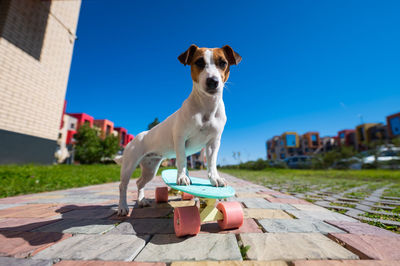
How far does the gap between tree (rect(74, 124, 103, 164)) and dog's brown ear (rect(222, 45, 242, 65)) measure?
20297mm

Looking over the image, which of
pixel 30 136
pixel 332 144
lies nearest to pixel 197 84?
pixel 30 136

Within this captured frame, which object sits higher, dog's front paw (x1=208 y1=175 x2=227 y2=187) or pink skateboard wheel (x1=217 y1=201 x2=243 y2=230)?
dog's front paw (x1=208 y1=175 x2=227 y2=187)

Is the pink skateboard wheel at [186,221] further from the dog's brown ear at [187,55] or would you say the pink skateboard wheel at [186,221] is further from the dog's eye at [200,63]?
the dog's brown ear at [187,55]

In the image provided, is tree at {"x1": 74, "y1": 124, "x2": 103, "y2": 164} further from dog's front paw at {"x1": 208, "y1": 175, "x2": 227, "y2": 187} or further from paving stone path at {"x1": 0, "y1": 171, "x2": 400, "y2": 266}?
dog's front paw at {"x1": 208, "y1": 175, "x2": 227, "y2": 187}

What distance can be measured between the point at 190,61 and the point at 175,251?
5.16 feet

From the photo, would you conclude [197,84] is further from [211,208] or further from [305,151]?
[305,151]

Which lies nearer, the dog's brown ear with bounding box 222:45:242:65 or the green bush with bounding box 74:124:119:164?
the dog's brown ear with bounding box 222:45:242:65

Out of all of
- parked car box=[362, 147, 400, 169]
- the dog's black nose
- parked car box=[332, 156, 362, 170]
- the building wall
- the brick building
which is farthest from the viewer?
the building wall

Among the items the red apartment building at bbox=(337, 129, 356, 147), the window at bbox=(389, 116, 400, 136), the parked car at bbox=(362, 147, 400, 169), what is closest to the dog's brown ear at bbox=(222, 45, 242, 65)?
the parked car at bbox=(362, 147, 400, 169)

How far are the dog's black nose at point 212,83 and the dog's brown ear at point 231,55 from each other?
17.3 inches

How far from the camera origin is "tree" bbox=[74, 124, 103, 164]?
18938 mm

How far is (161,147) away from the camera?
211cm

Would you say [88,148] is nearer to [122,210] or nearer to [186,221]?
[122,210]

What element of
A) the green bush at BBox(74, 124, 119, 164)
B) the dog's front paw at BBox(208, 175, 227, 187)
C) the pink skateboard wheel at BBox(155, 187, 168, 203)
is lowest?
the pink skateboard wheel at BBox(155, 187, 168, 203)
